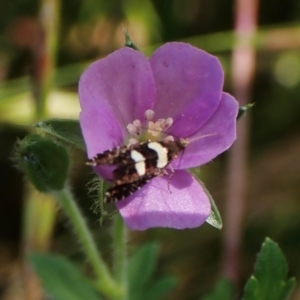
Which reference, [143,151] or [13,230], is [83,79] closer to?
[143,151]

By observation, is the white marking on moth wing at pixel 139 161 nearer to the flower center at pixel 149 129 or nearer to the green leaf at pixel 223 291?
the flower center at pixel 149 129

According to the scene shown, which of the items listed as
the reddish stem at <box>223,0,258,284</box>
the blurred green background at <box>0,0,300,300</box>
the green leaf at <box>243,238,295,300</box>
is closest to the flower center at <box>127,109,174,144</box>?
the green leaf at <box>243,238,295,300</box>

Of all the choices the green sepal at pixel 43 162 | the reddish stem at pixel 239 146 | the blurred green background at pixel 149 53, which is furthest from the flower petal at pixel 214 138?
the blurred green background at pixel 149 53

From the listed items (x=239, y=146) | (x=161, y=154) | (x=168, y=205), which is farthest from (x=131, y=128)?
(x=239, y=146)

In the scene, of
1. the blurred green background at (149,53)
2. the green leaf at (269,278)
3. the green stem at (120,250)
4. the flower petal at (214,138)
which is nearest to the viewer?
the flower petal at (214,138)

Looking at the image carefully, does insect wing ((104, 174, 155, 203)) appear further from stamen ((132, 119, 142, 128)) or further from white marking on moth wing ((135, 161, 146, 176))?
stamen ((132, 119, 142, 128))

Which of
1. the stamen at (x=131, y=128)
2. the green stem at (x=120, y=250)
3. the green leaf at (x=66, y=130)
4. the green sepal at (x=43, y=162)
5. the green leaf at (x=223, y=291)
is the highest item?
the green leaf at (x=66, y=130)

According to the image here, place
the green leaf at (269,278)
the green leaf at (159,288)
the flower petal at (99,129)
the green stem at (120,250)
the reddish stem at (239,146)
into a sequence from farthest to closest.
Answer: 1. the reddish stem at (239,146)
2. the green leaf at (159,288)
3. the green stem at (120,250)
4. the green leaf at (269,278)
5. the flower petal at (99,129)
